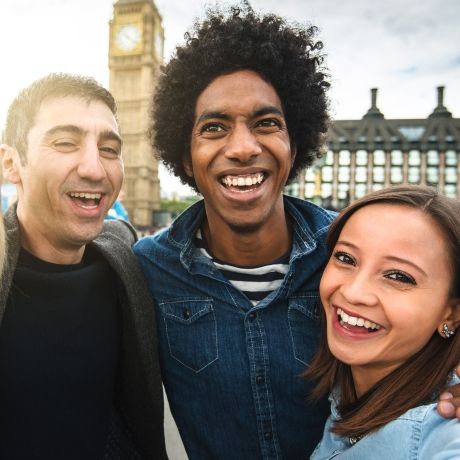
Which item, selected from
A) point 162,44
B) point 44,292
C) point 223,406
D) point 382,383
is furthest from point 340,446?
point 162,44

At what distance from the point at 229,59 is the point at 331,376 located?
1510 mm

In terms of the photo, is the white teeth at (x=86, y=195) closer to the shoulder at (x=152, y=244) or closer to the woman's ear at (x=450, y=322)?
the shoulder at (x=152, y=244)

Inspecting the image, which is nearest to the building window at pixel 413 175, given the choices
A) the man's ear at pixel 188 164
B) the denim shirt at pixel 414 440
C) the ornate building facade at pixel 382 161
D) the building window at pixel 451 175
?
the ornate building facade at pixel 382 161

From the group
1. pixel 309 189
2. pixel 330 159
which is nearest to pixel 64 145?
pixel 309 189

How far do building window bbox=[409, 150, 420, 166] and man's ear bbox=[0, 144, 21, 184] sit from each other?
5013cm

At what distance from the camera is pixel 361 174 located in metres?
47.2

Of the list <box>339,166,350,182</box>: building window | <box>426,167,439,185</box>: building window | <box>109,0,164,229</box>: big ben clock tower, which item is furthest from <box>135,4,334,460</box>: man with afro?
<box>426,167,439,185</box>: building window

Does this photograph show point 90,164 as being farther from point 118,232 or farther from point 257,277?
point 257,277

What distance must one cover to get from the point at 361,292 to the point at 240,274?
0.69m

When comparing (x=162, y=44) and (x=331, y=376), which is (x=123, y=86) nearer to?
(x=162, y=44)

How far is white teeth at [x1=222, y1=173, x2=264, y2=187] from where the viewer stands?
1.83m

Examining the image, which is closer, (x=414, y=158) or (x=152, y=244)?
(x=152, y=244)

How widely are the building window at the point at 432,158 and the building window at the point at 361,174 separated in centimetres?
669

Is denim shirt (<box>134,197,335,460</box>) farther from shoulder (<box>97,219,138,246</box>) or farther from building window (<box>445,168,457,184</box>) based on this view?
building window (<box>445,168,457,184</box>)
